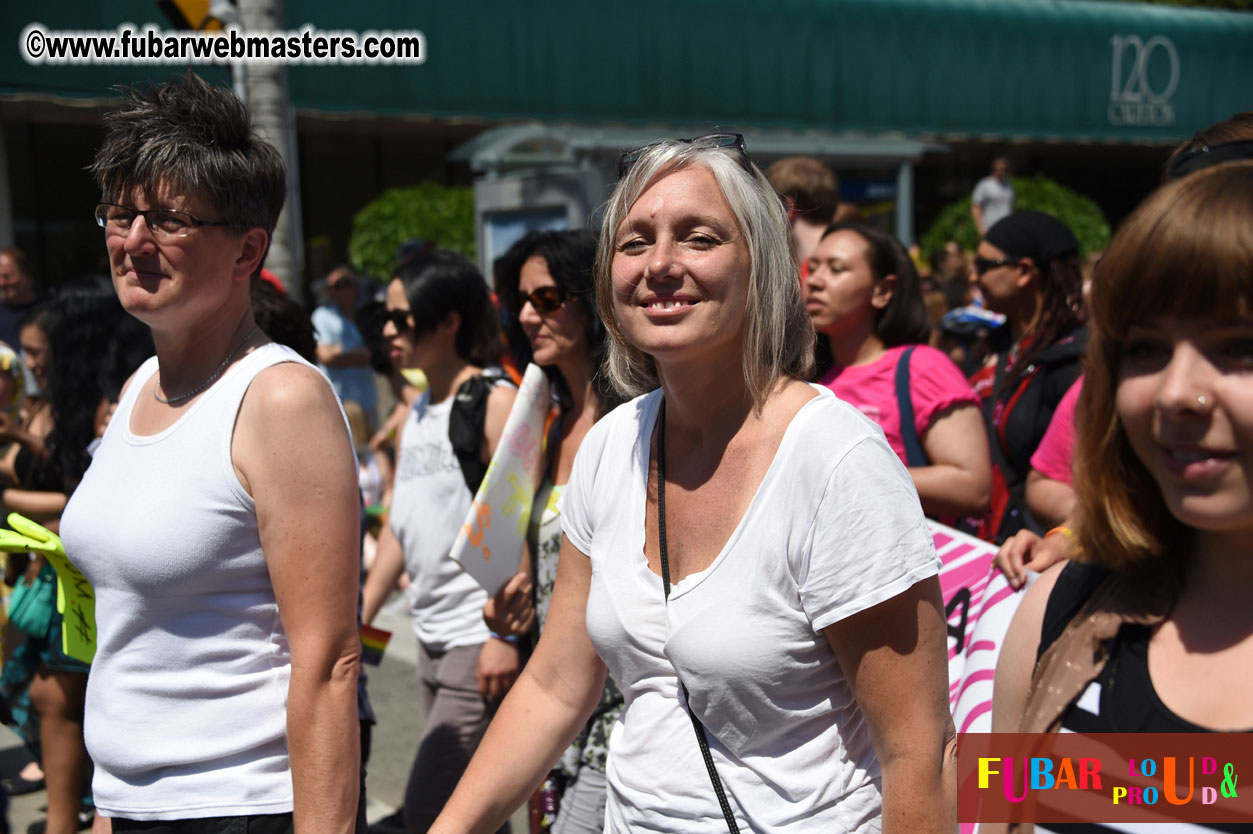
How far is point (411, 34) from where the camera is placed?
43.2 ft

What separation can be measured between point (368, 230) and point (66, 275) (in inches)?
159

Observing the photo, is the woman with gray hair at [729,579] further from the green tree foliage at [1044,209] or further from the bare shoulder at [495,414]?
the green tree foliage at [1044,209]

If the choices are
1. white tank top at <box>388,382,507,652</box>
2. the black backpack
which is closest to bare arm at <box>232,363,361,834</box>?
the black backpack

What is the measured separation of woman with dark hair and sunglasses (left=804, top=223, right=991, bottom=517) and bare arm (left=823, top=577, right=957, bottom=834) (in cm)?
177

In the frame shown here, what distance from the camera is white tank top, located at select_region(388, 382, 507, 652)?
3766 millimetres

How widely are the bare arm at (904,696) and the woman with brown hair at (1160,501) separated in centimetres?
20

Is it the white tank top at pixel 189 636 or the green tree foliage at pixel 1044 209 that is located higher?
the green tree foliage at pixel 1044 209

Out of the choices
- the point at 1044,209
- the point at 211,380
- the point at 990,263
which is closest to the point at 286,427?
the point at 211,380

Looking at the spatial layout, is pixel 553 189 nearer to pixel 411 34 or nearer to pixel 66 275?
pixel 411 34

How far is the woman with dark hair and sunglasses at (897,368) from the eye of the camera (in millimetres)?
3498


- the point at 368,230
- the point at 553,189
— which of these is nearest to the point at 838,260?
the point at 553,189

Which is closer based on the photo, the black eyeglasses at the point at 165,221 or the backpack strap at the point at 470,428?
the black eyeglasses at the point at 165,221

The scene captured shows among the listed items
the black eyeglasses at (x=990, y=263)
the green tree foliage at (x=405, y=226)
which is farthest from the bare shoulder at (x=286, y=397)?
the green tree foliage at (x=405, y=226)

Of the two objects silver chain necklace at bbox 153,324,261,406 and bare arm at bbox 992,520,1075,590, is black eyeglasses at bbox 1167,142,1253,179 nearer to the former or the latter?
bare arm at bbox 992,520,1075,590
